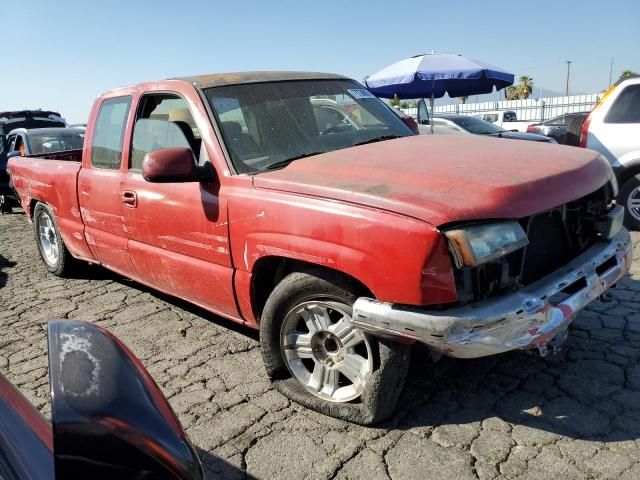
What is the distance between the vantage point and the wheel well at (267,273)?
289 cm

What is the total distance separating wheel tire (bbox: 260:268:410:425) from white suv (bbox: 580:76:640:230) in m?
5.20

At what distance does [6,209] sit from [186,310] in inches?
316

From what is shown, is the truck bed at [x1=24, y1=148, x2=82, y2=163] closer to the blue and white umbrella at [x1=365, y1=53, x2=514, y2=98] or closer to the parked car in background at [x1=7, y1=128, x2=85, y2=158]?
the parked car in background at [x1=7, y1=128, x2=85, y2=158]

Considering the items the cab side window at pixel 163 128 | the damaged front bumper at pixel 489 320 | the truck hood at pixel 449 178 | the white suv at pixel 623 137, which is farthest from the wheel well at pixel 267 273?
the white suv at pixel 623 137

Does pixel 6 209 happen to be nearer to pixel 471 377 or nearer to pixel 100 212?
pixel 100 212

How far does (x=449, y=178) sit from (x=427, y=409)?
1.23 metres

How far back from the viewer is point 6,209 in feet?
34.8

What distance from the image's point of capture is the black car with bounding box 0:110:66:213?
10414mm

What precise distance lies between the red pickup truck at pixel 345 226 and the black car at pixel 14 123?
24.7 ft

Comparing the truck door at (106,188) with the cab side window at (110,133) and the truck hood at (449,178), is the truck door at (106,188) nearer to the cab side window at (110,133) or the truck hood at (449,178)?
the cab side window at (110,133)

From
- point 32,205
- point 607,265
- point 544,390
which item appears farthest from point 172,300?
point 607,265

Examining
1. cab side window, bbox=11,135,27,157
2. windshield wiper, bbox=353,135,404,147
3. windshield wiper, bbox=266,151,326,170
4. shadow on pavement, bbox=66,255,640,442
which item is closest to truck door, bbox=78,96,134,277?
windshield wiper, bbox=266,151,326,170

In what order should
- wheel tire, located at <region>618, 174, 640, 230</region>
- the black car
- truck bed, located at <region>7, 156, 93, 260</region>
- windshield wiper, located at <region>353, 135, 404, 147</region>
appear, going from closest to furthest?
windshield wiper, located at <region>353, 135, 404, 147</region>, truck bed, located at <region>7, 156, 93, 260</region>, wheel tire, located at <region>618, 174, 640, 230</region>, the black car

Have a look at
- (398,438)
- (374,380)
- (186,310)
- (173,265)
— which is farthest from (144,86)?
(398,438)
